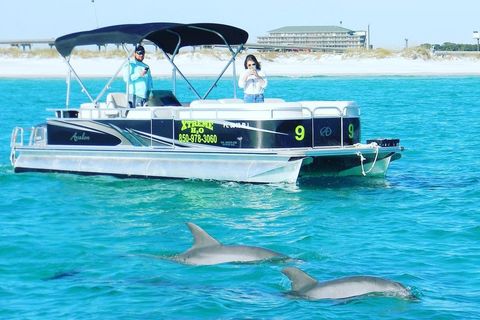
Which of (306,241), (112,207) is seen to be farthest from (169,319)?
(112,207)

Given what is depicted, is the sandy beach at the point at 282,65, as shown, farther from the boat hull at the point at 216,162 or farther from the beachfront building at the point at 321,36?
the boat hull at the point at 216,162

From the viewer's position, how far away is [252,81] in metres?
19.2

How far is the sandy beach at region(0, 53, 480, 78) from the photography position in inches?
3829

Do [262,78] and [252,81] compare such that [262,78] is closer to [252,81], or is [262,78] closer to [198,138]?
[252,81]

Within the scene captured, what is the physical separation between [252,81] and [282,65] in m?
87.8

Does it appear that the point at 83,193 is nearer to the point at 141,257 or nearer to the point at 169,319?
the point at 141,257

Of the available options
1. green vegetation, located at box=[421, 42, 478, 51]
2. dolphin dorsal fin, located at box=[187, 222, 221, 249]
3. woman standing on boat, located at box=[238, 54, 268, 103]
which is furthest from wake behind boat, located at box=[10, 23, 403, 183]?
green vegetation, located at box=[421, 42, 478, 51]

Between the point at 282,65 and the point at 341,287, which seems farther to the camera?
the point at 282,65

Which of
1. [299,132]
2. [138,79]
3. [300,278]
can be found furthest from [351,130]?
[300,278]

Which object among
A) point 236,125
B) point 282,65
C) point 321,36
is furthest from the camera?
point 321,36

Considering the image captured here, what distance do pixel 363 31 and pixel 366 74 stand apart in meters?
55.6

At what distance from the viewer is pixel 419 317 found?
10.1 meters

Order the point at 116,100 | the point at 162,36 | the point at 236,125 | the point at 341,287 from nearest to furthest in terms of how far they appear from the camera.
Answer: the point at 341,287
the point at 236,125
the point at 116,100
the point at 162,36

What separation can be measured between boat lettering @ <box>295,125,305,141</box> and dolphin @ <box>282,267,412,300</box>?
748 centimetres
